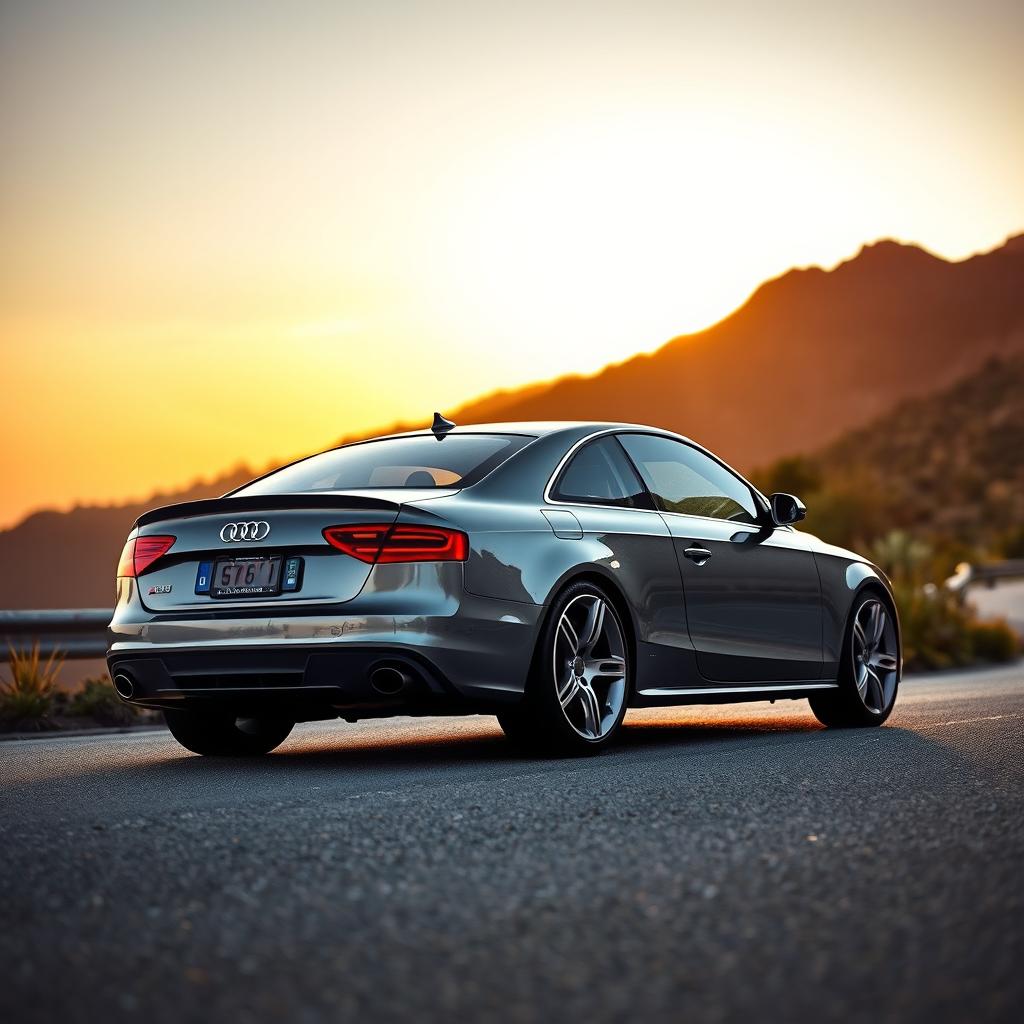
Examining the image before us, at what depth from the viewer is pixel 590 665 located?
25.3ft

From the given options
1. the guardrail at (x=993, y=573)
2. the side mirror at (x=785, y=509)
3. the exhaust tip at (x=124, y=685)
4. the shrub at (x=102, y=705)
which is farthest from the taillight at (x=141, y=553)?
the guardrail at (x=993, y=573)

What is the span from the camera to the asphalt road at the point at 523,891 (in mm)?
3344

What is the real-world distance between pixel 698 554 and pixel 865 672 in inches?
72.6

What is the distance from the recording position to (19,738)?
420 inches

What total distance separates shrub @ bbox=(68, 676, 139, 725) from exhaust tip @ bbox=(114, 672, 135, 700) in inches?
163

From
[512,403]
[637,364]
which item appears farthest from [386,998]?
[512,403]

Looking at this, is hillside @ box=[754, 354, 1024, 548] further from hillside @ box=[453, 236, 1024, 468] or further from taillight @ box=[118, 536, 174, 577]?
taillight @ box=[118, 536, 174, 577]

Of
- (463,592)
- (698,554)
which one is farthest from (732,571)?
(463,592)

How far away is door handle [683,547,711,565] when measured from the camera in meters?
8.46

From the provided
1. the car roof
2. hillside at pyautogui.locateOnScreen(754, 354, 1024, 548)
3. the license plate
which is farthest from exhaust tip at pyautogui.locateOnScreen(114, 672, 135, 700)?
hillside at pyautogui.locateOnScreen(754, 354, 1024, 548)

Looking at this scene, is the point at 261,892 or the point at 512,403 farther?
the point at 512,403

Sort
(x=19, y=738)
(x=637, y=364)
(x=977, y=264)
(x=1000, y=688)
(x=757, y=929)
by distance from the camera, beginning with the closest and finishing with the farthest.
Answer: (x=757, y=929) < (x=19, y=738) < (x=1000, y=688) < (x=637, y=364) < (x=977, y=264)

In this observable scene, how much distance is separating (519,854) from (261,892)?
86cm

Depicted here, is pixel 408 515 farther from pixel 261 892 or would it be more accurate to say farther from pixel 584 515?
pixel 261 892
